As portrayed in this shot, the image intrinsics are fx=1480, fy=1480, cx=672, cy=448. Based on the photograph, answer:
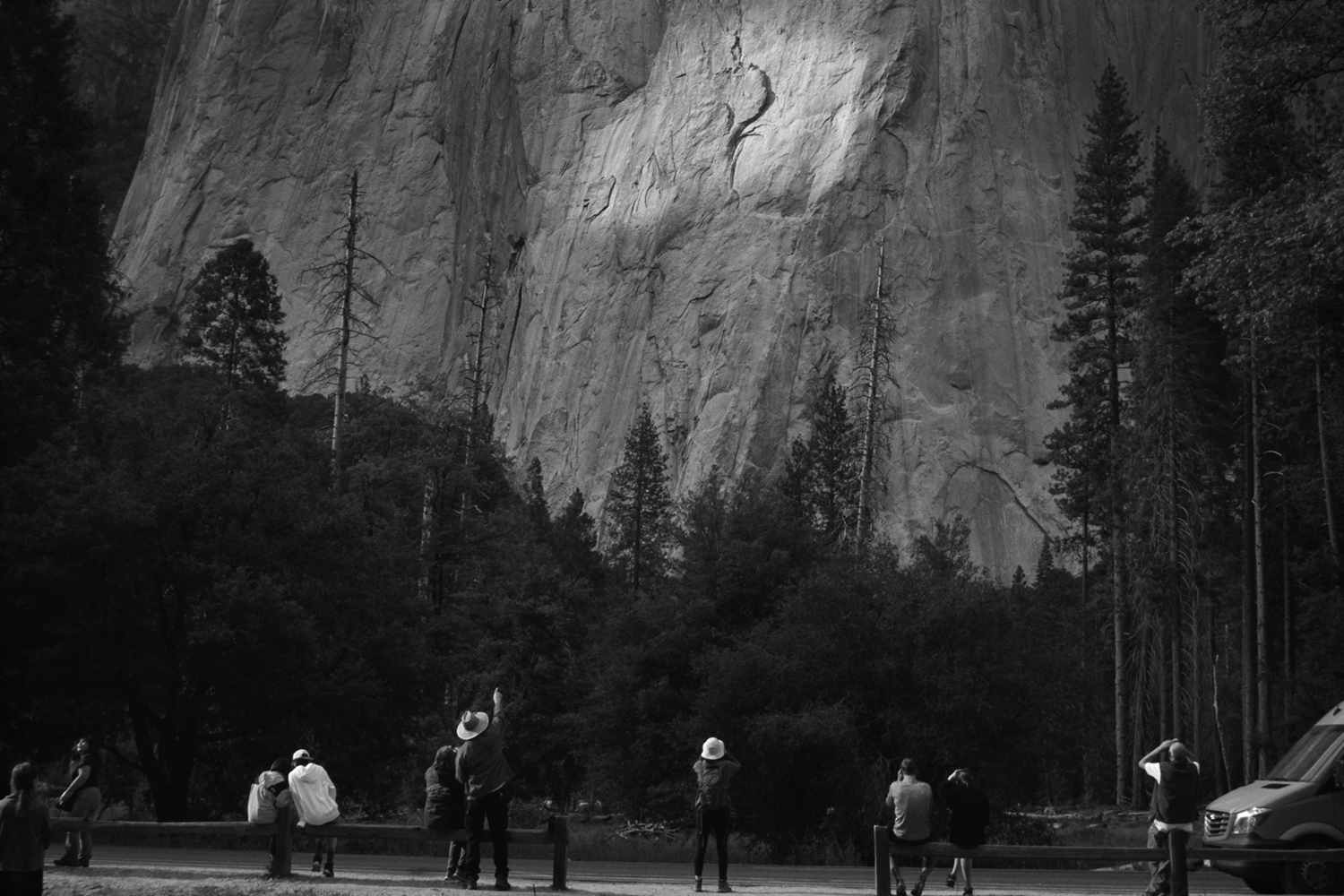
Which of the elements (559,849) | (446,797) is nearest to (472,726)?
(446,797)

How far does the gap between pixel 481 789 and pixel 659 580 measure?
63.7ft

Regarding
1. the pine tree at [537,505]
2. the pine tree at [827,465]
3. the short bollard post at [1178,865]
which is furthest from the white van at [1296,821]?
the pine tree at [537,505]

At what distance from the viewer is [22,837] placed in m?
12.9

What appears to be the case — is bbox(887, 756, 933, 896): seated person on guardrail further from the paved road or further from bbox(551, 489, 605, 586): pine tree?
bbox(551, 489, 605, 586): pine tree

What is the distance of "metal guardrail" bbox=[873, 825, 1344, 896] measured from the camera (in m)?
13.6

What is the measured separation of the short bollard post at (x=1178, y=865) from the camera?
13523 mm

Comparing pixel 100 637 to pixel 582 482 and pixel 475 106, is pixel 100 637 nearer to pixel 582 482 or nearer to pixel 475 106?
pixel 582 482

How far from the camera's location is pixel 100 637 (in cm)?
2448

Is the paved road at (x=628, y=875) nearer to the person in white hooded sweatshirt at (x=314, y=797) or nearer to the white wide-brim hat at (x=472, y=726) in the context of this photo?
the person in white hooded sweatshirt at (x=314, y=797)

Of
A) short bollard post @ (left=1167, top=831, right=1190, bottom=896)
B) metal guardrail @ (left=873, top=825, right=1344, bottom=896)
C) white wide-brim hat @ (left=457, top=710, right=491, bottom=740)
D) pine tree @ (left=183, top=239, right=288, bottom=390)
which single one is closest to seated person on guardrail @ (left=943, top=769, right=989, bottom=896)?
metal guardrail @ (left=873, top=825, right=1344, bottom=896)

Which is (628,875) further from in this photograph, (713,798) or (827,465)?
(827,465)

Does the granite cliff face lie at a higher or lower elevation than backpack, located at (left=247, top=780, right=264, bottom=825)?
higher

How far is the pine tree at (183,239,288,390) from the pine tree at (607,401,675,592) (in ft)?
52.4

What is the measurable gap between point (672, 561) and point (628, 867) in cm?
1273
